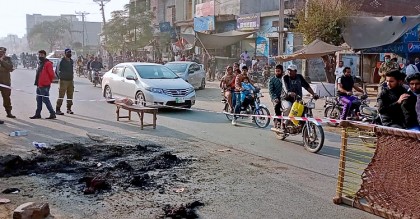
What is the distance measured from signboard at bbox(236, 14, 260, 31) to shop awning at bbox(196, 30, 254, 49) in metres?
0.80

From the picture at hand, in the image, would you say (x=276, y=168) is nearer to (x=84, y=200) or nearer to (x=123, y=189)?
(x=123, y=189)

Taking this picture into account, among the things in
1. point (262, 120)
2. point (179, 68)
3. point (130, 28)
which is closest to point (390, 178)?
point (262, 120)

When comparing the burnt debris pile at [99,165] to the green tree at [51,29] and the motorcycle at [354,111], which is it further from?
the green tree at [51,29]

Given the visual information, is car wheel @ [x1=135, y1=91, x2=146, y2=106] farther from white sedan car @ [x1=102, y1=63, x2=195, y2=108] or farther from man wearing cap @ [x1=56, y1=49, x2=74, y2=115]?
man wearing cap @ [x1=56, y1=49, x2=74, y2=115]

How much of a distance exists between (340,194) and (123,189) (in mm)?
2681

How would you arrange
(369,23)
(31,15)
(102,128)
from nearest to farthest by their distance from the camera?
1. (102,128)
2. (369,23)
3. (31,15)

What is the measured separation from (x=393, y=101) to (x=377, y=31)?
41.0 feet

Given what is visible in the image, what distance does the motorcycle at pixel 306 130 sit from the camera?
8.21m

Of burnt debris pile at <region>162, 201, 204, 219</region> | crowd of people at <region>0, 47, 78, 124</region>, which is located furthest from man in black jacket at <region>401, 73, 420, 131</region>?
crowd of people at <region>0, 47, 78, 124</region>

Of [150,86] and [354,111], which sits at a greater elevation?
[150,86]

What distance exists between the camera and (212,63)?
98.8 ft

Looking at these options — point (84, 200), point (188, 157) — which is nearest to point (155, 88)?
point (188, 157)

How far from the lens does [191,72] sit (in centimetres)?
2189

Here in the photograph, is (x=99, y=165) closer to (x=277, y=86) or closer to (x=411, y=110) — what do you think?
(x=277, y=86)
